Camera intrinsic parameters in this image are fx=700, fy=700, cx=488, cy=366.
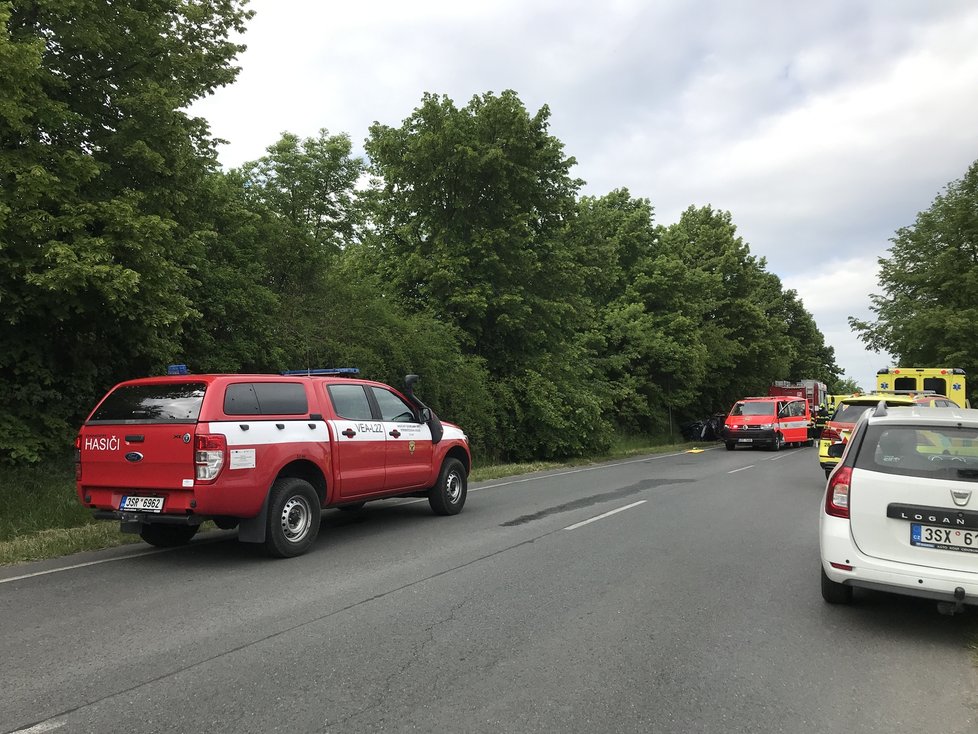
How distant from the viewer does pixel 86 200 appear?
378 inches

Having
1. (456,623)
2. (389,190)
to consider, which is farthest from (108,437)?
(389,190)

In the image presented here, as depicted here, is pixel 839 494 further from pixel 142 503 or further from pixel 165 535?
pixel 165 535

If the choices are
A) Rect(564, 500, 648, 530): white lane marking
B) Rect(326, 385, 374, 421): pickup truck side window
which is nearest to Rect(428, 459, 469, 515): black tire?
Rect(326, 385, 374, 421): pickup truck side window

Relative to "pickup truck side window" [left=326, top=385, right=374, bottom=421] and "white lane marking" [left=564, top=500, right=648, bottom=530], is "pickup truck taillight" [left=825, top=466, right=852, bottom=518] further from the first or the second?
"pickup truck side window" [left=326, top=385, right=374, bottom=421]

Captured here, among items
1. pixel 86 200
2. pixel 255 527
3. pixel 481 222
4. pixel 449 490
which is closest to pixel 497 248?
pixel 481 222

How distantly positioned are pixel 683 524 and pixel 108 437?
23.5 feet

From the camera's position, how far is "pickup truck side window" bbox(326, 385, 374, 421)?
8.58 meters

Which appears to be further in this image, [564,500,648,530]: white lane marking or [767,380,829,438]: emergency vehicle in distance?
[767,380,829,438]: emergency vehicle in distance

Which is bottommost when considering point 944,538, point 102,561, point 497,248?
point 102,561

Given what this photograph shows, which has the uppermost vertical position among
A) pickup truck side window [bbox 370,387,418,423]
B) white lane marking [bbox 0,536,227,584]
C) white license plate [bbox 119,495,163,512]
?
pickup truck side window [bbox 370,387,418,423]

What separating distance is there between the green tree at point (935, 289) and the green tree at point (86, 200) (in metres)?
35.2

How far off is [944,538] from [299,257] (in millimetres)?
14253

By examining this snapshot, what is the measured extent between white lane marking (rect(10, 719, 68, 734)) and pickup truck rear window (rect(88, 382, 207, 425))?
365 centimetres

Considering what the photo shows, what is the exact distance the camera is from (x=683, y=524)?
31.6ft
